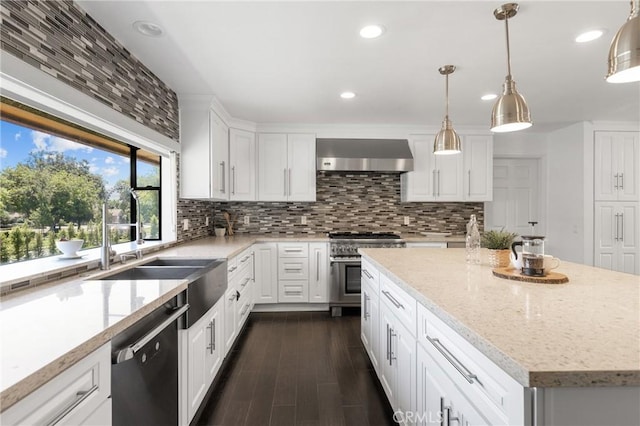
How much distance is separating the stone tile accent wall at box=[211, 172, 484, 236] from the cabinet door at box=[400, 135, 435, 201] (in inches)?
13.1

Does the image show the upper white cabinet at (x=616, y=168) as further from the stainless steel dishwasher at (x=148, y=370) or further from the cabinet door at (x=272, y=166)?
the stainless steel dishwasher at (x=148, y=370)

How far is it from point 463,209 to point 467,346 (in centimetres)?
401

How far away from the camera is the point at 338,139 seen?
4.23 metres

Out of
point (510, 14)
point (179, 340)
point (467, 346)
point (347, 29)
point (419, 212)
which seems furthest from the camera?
point (419, 212)

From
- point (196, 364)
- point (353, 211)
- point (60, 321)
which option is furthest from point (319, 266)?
point (60, 321)

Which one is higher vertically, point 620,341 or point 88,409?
point 620,341

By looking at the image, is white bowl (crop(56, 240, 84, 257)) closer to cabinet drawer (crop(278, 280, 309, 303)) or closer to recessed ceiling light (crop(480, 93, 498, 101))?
cabinet drawer (crop(278, 280, 309, 303))

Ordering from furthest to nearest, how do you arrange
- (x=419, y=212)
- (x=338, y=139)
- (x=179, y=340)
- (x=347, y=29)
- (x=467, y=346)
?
(x=419, y=212) < (x=338, y=139) < (x=347, y=29) < (x=179, y=340) < (x=467, y=346)

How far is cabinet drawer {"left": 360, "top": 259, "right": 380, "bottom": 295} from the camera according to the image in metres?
2.25

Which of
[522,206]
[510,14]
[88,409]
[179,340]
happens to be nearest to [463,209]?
[522,206]

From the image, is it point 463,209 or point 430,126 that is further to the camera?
point 463,209

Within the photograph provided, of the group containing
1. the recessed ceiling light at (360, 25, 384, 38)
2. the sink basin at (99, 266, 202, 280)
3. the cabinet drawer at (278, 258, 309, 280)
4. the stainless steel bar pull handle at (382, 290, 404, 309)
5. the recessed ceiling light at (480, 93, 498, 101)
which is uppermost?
the recessed ceiling light at (480, 93, 498, 101)

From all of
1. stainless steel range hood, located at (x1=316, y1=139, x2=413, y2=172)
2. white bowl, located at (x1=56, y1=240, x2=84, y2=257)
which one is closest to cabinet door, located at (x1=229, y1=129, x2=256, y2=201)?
stainless steel range hood, located at (x1=316, y1=139, x2=413, y2=172)

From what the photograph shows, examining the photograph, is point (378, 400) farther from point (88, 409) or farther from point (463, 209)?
point (463, 209)
